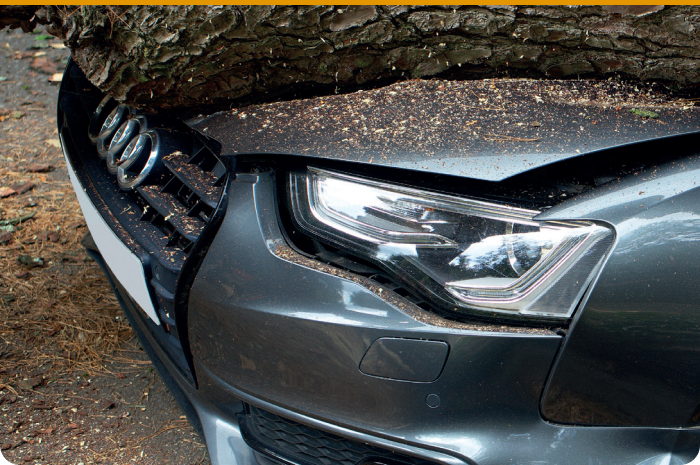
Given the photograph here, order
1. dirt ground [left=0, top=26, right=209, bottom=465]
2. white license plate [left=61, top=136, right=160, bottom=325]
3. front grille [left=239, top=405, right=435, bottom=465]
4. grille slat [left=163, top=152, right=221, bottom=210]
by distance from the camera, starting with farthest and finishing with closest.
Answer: dirt ground [left=0, top=26, right=209, bottom=465], white license plate [left=61, top=136, right=160, bottom=325], grille slat [left=163, top=152, right=221, bottom=210], front grille [left=239, top=405, right=435, bottom=465]

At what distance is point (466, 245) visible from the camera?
43.3 inches

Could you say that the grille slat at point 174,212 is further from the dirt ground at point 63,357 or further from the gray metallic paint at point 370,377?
the dirt ground at point 63,357

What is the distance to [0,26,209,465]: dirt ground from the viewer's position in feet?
5.90

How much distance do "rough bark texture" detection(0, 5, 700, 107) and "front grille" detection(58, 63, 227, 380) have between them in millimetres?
197

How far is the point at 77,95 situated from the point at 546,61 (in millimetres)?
1709

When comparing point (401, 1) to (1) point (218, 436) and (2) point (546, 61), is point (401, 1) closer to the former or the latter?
(2) point (546, 61)

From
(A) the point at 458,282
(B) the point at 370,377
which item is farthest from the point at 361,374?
(A) the point at 458,282

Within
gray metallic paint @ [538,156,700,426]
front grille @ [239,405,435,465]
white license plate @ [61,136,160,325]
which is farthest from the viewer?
white license plate @ [61,136,160,325]

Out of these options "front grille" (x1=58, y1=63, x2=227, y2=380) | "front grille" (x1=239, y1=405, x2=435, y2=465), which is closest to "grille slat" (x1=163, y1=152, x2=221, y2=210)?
"front grille" (x1=58, y1=63, x2=227, y2=380)

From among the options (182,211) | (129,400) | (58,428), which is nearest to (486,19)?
(182,211)

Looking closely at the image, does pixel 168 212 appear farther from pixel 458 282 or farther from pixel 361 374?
pixel 458 282

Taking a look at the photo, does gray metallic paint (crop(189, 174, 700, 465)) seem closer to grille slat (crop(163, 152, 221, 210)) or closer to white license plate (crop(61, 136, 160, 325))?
grille slat (crop(163, 152, 221, 210))

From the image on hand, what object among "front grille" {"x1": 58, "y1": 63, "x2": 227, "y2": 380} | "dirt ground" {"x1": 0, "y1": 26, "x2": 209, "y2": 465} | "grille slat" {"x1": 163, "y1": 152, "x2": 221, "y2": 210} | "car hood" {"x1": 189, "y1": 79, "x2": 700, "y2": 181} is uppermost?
"car hood" {"x1": 189, "y1": 79, "x2": 700, "y2": 181}

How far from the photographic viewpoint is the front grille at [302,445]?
1268 millimetres
